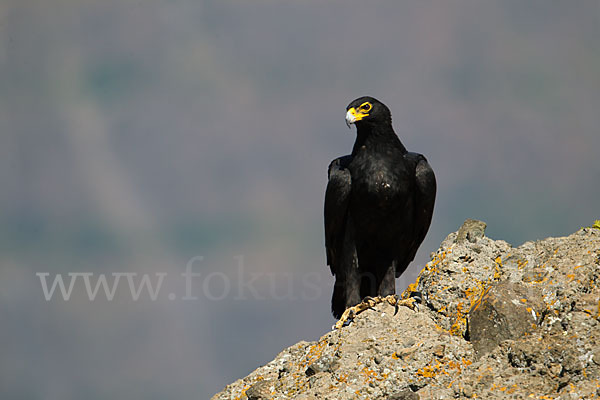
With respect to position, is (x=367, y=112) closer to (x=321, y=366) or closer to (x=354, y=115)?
(x=354, y=115)

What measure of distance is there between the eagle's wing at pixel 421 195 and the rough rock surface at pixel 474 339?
2.18 metres

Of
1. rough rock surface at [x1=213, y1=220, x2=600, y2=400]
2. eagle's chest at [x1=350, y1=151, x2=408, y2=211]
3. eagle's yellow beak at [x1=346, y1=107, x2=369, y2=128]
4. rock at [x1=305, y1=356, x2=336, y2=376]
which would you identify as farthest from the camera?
eagle's yellow beak at [x1=346, y1=107, x2=369, y2=128]

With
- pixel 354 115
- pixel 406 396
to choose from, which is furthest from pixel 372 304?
pixel 354 115

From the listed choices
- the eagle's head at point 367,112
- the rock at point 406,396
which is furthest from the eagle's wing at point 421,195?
the rock at point 406,396

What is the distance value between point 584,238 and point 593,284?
0.77 meters

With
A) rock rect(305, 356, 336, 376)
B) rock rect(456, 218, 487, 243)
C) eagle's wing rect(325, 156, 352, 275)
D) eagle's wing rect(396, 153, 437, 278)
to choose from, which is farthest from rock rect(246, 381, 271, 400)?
eagle's wing rect(396, 153, 437, 278)

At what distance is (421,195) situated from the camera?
35.3 ft

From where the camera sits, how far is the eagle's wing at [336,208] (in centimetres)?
1070

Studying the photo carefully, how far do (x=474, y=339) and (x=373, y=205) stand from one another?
3.71 m

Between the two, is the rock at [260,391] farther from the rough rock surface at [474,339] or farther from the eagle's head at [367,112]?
the eagle's head at [367,112]

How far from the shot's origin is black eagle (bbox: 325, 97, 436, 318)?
413 inches

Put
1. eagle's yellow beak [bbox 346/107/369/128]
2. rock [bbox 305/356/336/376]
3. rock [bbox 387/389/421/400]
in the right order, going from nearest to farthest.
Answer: rock [bbox 387/389/421/400], rock [bbox 305/356/336/376], eagle's yellow beak [bbox 346/107/369/128]

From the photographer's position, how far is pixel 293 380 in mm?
7570

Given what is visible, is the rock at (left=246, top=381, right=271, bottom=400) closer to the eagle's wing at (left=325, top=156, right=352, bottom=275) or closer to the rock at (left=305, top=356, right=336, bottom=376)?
the rock at (left=305, top=356, right=336, bottom=376)
